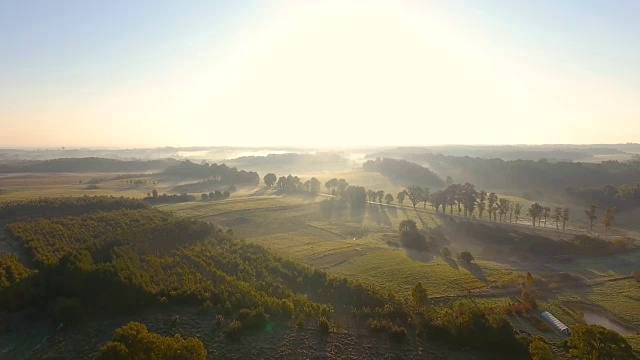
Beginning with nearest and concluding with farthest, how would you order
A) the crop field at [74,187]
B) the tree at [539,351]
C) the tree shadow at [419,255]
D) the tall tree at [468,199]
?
the tree at [539,351] < the tree shadow at [419,255] < the tall tree at [468,199] < the crop field at [74,187]

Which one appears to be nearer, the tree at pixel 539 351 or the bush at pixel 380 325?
the tree at pixel 539 351

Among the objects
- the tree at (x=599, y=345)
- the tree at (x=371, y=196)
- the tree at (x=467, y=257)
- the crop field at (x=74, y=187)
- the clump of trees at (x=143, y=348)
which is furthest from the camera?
the crop field at (x=74, y=187)

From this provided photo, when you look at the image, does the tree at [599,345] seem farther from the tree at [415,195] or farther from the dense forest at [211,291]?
the tree at [415,195]

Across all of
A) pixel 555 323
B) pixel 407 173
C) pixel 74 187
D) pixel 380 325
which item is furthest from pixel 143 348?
pixel 407 173

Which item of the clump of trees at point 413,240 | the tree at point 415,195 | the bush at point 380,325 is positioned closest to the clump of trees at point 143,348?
the bush at point 380,325

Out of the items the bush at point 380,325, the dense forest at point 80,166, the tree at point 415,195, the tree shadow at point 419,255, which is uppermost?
the dense forest at point 80,166

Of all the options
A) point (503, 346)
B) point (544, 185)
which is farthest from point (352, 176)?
point (503, 346)

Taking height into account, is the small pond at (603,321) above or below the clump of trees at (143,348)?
below

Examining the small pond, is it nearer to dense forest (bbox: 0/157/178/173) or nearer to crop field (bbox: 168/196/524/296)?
crop field (bbox: 168/196/524/296)
